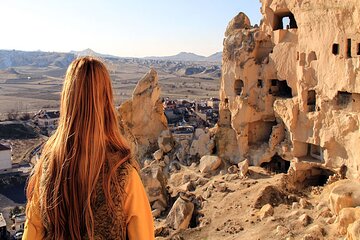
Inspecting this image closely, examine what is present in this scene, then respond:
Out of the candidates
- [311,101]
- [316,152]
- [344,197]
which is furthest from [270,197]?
[311,101]

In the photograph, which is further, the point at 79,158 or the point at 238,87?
the point at 238,87

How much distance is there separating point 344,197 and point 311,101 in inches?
185

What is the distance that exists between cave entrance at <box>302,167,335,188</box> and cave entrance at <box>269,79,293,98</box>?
3509mm

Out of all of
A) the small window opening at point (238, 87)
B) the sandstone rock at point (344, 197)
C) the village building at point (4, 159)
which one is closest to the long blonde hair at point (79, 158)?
the sandstone rock at point (344, 197)

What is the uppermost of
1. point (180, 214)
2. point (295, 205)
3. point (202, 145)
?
point (202, 145)

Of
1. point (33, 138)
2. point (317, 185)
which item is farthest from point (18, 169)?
point (317, 185)

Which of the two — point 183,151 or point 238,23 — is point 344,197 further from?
point 238,23

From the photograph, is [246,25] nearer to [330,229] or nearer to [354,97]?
[354,97]

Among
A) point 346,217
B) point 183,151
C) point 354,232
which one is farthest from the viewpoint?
point 183,151

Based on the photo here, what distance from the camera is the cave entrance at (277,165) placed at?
62.7ft

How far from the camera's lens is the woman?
8.20ft

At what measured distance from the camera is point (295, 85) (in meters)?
17.9

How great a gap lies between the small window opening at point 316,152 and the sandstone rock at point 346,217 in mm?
4216

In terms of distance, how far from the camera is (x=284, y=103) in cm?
1806
